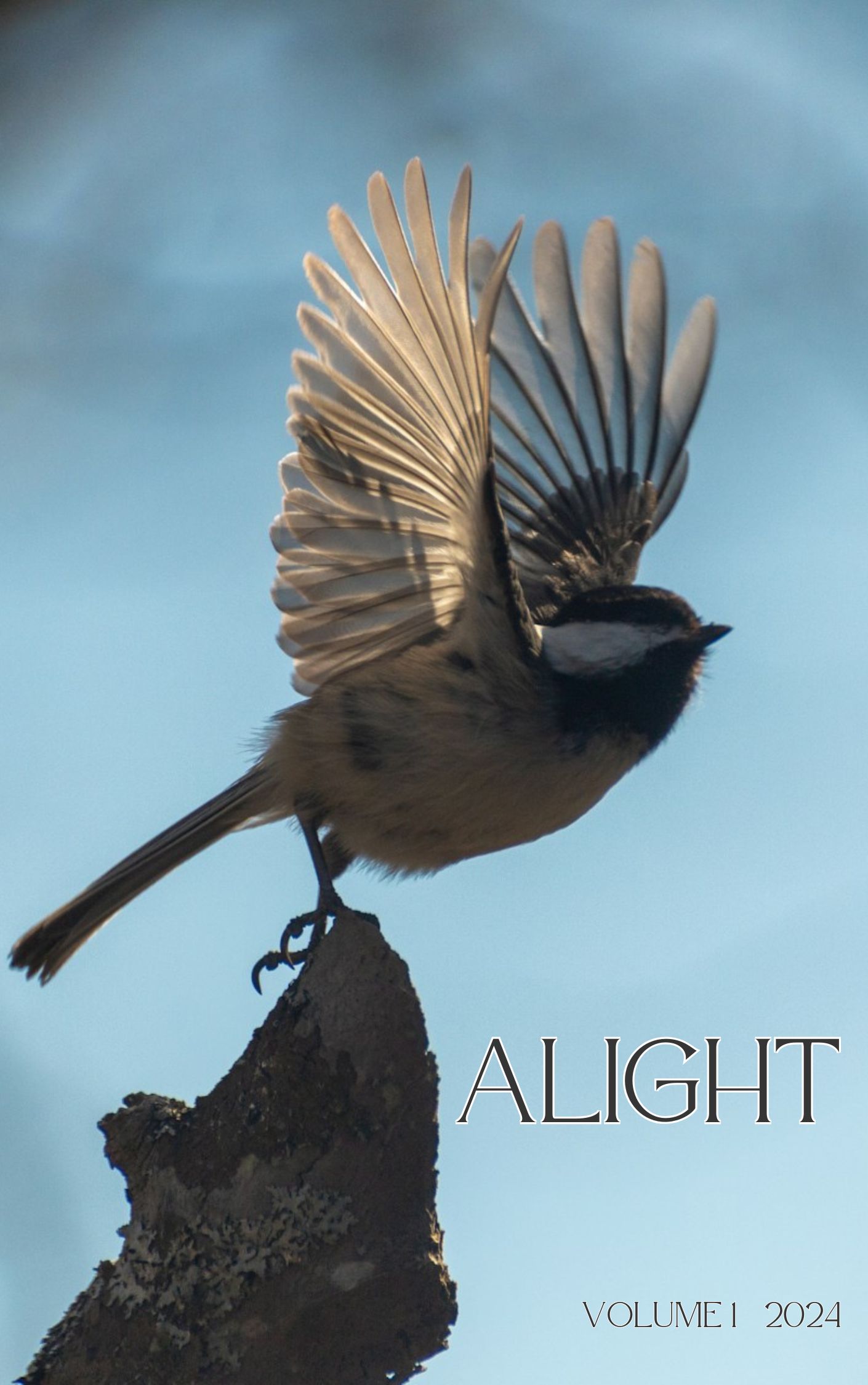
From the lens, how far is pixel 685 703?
141 inches

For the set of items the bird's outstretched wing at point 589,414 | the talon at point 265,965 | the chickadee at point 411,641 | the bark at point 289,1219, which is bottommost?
the bark at point 289,1219

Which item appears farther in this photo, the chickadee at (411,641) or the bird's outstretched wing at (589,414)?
the bird's outstretched wing at (589,414)

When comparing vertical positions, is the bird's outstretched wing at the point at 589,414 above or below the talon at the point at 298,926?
above

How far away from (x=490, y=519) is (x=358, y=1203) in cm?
130

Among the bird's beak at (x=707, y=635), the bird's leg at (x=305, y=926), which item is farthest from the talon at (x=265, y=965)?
the bird's beak at (x=707, y=635)

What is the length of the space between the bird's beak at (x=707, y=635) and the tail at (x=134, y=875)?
102 cm

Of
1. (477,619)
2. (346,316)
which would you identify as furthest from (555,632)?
(346,316)

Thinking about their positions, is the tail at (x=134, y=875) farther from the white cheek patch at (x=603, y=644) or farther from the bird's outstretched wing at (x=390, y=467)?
the white cheek patch at (x=603, y=644)

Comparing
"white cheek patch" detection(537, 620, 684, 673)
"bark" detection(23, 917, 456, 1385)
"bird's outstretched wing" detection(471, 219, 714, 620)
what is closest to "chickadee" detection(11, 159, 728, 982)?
"white cheek patch" detection(537, 620, 684, 673)

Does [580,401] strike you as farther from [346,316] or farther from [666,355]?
[346,316]

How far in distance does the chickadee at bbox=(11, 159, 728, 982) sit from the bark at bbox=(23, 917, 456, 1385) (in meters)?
0.85

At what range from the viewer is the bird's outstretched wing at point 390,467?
3061 millimetres

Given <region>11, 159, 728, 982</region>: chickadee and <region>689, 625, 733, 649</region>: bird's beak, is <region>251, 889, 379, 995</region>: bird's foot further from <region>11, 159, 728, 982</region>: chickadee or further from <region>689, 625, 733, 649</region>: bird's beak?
<region>689, 625, 733, 649</region>: bird's beak

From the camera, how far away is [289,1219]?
7.29ft
